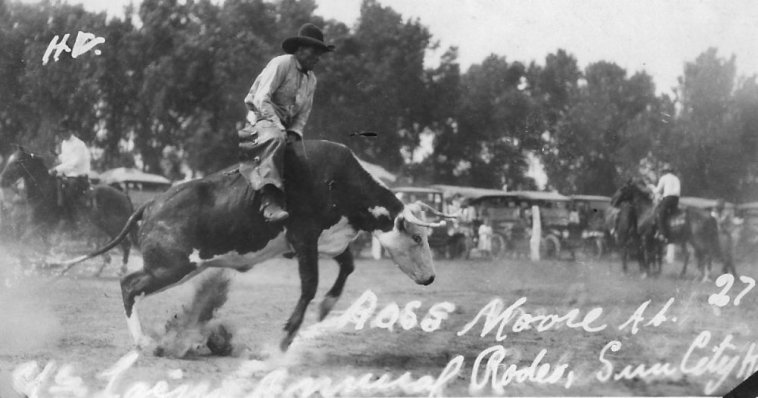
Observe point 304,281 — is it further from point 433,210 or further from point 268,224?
point 433,210

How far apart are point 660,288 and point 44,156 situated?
18.2 ft

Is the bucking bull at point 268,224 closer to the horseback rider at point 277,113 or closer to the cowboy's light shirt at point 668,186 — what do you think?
the horseback rider at point 277,113

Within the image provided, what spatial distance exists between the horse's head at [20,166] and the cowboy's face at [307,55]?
8.03 feet

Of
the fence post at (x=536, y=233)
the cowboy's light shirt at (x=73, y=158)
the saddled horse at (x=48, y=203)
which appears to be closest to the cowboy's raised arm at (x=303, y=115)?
the saddled horse at (x=48, y=203)

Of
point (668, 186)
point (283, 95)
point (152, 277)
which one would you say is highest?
point (283, 95)

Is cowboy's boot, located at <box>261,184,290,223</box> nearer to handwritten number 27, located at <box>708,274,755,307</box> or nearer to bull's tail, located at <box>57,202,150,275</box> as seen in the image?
bull's tail, located at <box>57,202,150,275</box>

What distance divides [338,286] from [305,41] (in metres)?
1.96

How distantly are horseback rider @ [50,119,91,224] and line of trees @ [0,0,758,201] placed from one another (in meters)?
0.12

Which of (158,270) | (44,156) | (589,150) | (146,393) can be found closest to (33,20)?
(44,156)

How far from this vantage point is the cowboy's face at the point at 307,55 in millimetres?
6438

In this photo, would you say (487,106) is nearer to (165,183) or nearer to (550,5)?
(550,5)

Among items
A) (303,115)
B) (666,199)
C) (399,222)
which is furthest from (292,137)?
(666,199)

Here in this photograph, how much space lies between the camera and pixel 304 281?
641cm

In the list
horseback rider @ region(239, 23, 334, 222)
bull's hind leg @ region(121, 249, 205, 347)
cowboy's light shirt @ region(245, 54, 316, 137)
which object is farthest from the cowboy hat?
bull's hind leg @ region(121, 249, 205, 347)
